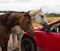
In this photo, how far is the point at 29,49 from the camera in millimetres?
13062

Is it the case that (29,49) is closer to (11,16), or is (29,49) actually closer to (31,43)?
(31,43)

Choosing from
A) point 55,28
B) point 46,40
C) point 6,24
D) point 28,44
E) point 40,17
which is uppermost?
point 6,24

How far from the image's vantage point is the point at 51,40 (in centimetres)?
1224

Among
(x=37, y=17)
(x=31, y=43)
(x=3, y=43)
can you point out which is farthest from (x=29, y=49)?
(x=3, y=43)

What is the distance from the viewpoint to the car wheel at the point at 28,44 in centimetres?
1300

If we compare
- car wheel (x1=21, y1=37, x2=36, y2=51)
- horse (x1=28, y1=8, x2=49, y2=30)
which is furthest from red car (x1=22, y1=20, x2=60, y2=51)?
horse (x1=28, y1=8, x2=49, y2=30)

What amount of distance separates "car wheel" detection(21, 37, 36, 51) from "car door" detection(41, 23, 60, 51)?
0.53m

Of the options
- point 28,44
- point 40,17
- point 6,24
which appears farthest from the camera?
point 28,44

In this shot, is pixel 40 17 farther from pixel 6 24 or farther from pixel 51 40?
pixel 6 24

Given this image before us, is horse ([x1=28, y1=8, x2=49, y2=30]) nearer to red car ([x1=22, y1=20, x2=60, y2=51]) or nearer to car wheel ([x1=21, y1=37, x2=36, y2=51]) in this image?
red car ([x1=22, y1=20, x2=60, y2=51])

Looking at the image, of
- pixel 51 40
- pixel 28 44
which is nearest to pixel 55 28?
pixel 51 40

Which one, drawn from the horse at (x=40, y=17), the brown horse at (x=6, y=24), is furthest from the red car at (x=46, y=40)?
the brown horse at (x=6, y=24)

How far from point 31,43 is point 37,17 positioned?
1.11 meters

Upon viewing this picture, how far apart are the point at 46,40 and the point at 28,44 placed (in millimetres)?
1000
